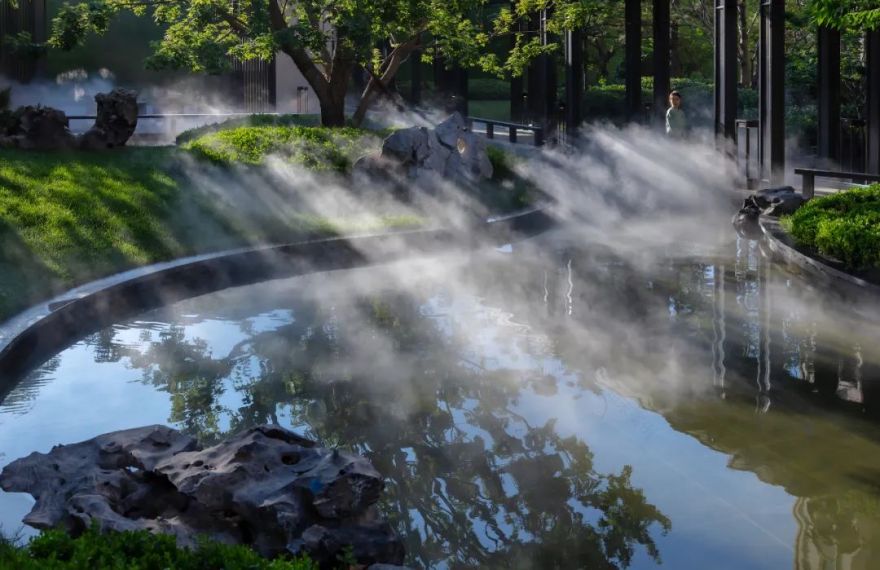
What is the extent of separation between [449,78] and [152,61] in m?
16.9

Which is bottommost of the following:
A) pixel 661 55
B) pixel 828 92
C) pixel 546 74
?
pixel 828 92

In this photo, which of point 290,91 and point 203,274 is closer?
point 203,274

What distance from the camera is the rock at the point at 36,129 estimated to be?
2105 cm

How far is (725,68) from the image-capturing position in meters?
22.3

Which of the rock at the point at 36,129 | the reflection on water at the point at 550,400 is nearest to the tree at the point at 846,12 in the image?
the reflection on water at the point at 550,400

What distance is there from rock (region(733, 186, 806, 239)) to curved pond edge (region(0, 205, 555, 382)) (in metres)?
3.33

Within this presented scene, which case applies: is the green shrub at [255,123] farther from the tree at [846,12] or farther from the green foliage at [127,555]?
the green foliage at [127,555]

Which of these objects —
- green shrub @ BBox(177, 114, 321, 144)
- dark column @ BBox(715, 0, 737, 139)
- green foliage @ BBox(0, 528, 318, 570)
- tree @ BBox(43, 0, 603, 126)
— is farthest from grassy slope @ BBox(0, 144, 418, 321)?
green shrub @ BBox(177, 114, 321, 144)

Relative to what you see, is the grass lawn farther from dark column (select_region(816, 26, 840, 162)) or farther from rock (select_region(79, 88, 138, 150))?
dark column (select_region(816, 26, 840, 162))

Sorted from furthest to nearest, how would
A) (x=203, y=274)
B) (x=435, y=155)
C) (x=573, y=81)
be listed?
(x=573, y=81)
(x=435, y=155)
(x=203, y=274)

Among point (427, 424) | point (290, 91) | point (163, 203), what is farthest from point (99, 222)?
point (290, 91)

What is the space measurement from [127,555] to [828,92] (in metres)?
20.8

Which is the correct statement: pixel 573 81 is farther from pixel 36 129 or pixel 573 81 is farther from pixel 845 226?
pixel 845 226

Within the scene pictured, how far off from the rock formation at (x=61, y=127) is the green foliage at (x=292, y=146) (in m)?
1.34
